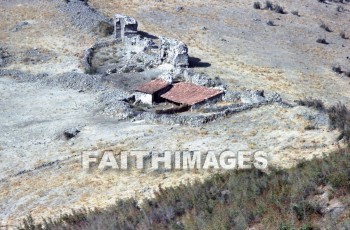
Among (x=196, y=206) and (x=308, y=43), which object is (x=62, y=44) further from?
(x=196, y=206)

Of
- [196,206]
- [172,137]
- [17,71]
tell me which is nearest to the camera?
[196,206]

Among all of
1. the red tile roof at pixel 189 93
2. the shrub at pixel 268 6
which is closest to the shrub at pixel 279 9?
the shrub at pixel 268 6

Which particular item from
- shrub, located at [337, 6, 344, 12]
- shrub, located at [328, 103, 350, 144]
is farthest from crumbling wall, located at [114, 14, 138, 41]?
shrub, located at [337, 6, 344, 12]

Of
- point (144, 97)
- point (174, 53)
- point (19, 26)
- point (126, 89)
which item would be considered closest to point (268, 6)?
point (174, 53)

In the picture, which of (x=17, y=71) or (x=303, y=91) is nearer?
(x=303, y=91)

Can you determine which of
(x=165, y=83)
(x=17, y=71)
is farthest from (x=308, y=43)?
(x=17, y=71)

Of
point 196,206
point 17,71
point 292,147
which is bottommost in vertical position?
point 17,71
